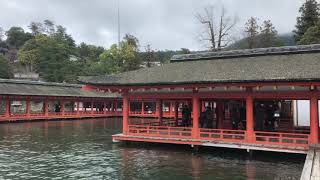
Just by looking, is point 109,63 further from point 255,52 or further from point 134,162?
point 134,162

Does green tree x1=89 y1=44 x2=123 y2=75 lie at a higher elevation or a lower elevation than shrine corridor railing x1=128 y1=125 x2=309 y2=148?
higher

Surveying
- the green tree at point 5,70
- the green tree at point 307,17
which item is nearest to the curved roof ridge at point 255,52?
the green tree at point 307,17

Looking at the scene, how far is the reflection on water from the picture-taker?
16.7 metres

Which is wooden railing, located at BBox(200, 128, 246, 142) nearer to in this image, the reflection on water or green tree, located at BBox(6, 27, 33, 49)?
the reflection on water

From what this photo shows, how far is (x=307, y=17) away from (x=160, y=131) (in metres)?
56.4

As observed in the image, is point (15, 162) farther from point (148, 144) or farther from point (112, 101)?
point (112, 101)

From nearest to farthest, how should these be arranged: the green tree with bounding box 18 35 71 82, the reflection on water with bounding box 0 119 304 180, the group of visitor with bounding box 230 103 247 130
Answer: the reflection on water with bounding box 0 119 304 180 → the group of visitor with bounding box 230 103 247 130 → the green tree with bounding box 18 35 71 82

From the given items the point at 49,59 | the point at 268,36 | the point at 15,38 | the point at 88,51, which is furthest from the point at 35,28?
the point at 268,36

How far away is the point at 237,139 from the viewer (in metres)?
22.3

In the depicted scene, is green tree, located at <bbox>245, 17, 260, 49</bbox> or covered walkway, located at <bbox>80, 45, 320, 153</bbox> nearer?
covered walkway, located at <bbox>80, 45, 320, 153</bbox>

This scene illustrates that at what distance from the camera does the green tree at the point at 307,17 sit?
71.1 meters

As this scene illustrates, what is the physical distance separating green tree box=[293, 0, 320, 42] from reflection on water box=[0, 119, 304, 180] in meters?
54.6

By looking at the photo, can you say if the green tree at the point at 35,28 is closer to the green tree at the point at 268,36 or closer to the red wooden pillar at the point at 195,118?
the green tree at the point at 268,36

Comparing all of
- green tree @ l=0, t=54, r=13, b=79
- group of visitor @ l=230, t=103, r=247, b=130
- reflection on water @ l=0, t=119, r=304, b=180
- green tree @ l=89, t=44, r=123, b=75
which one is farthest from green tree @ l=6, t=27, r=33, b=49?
group of visitor @ l=230, t=103, r=247, b=130
